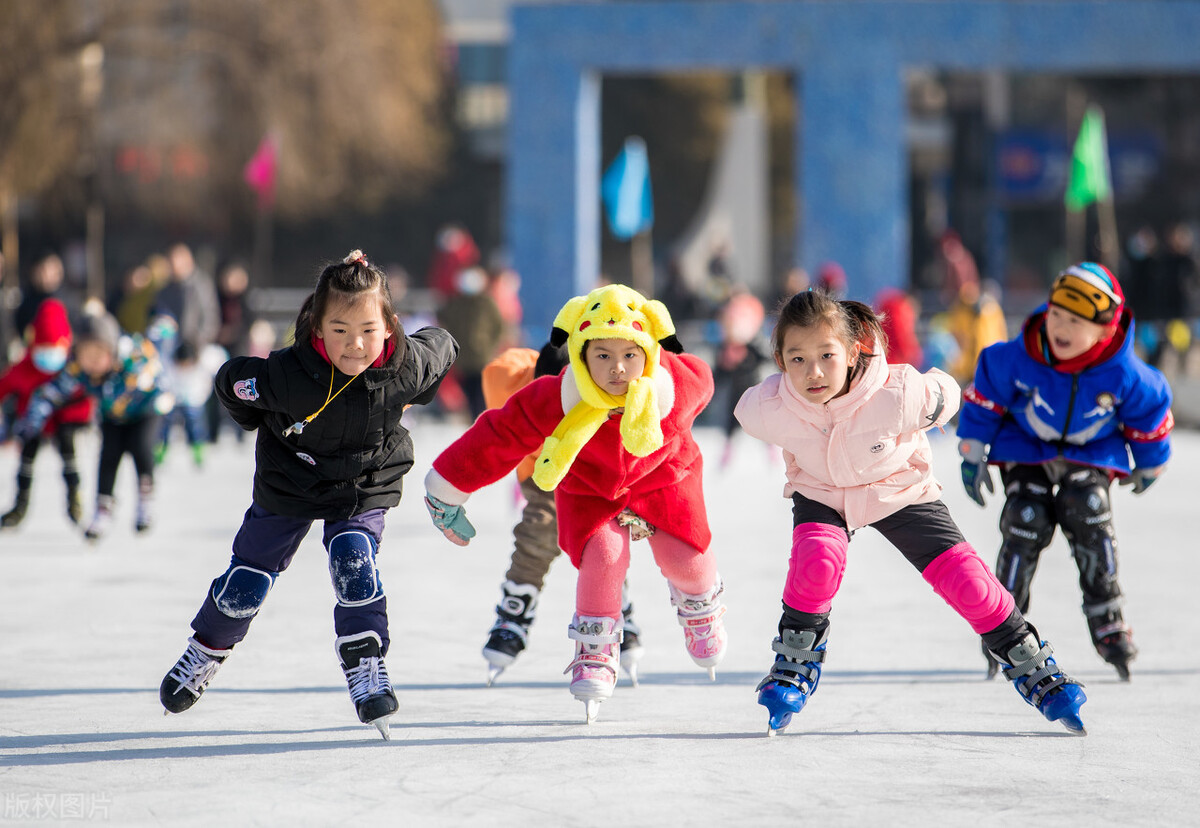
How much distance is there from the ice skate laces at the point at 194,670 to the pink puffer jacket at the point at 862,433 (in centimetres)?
161

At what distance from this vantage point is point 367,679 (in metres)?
3.96

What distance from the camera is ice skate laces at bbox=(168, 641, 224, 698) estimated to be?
4.16m

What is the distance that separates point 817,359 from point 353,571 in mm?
1345

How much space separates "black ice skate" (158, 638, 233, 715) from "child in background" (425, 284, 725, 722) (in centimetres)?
72

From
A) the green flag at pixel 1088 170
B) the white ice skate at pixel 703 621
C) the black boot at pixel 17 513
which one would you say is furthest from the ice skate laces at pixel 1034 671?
the green flag at pixel 1088 170

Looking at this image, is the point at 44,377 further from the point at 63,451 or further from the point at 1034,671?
the point at 1034,671

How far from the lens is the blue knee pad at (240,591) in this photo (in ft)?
13.6

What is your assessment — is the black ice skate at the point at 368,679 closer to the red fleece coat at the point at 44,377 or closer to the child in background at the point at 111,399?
the child in background at the point at 111,399

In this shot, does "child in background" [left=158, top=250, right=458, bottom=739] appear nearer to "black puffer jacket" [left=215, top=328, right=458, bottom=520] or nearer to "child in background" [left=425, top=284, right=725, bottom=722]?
"black puffer jacket" [left=215, top=328, right=458, bottom=520]

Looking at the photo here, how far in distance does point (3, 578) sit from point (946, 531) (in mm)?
4407

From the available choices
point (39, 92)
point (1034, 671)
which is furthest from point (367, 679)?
point (39, 92)

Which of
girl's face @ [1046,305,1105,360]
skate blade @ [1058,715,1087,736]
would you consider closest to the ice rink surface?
skate blade @ [1058,715,1087,736]

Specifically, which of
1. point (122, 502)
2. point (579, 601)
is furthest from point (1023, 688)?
point (122, 502)

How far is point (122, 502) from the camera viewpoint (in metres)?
9.45
